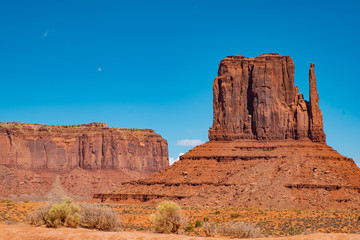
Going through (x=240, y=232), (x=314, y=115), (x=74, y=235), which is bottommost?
(x=240, y=232)

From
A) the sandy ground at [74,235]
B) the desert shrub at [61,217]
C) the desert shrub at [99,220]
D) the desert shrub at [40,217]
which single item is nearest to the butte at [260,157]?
the desert shrub at [99,220]

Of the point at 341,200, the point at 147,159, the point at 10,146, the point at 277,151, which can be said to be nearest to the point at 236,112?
the point at 277,151

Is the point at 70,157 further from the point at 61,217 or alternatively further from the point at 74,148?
the point at 61,217

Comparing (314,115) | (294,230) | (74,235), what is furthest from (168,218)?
(314,115)

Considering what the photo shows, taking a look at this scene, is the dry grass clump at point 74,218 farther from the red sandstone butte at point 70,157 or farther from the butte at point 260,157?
the red sandstone butte at point 70,157

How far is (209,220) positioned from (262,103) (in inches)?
1391

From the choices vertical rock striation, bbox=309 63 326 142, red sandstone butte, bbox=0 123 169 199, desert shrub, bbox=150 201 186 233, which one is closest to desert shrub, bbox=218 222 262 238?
desert shrub, bbox=150 201 186 233

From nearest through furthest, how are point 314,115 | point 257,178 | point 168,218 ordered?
1. point 168,218
2. point 257,178
3. point 314,115

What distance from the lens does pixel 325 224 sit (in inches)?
2082

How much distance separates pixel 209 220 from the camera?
196ft

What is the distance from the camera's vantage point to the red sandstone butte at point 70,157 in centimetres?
15612

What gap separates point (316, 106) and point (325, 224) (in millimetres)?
39302

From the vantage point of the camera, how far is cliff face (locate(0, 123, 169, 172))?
161875 millimetres

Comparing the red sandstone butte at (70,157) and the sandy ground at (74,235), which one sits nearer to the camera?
the sandy ground at (74,235)
